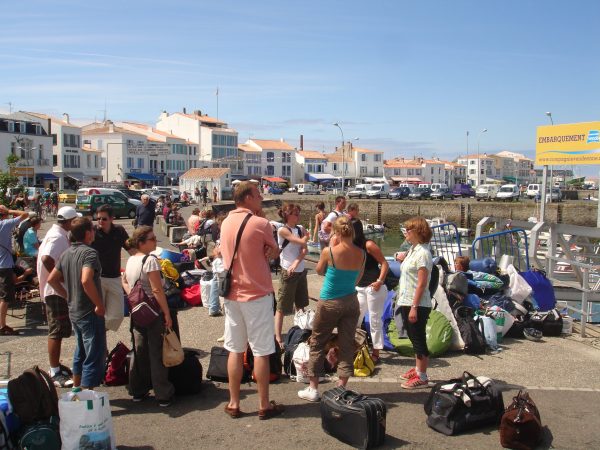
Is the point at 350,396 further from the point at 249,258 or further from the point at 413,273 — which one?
the point at 413,273

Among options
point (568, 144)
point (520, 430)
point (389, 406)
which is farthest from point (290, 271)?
point (568, 144)

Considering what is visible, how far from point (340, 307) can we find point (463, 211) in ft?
168

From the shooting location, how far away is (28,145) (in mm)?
63094

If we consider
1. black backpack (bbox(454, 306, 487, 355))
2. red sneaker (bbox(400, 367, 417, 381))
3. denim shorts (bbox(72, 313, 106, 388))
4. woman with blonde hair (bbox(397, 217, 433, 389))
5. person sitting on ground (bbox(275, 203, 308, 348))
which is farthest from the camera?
person sitting on ground (bbox(275, 203, 308, 348))

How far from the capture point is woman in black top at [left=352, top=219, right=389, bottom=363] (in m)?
6.34

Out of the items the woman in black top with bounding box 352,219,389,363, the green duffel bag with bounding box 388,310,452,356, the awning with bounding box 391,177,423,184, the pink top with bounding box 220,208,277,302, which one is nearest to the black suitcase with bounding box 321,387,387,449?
the pink top with bounding box 220,208,277,302

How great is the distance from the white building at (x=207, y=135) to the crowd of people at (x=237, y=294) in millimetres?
82122

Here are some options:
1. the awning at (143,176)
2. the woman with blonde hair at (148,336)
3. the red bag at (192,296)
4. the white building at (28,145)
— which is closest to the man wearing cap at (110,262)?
the woman with blonde hair at (148,336)

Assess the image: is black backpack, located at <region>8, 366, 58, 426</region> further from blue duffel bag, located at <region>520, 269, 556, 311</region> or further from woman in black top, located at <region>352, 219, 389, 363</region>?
blue duffel bag, located at <region>520, 269, 556, 311</region>

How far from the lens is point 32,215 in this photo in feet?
27.2

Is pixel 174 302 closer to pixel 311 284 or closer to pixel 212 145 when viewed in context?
pixel 311 284

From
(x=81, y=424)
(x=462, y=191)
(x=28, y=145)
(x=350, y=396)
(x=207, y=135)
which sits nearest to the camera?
(x=81, y=424)

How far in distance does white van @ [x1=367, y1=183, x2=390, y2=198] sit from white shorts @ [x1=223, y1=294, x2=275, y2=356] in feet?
194

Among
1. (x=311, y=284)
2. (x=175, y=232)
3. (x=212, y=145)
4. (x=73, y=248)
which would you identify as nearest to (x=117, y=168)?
(x=212, y=145)
